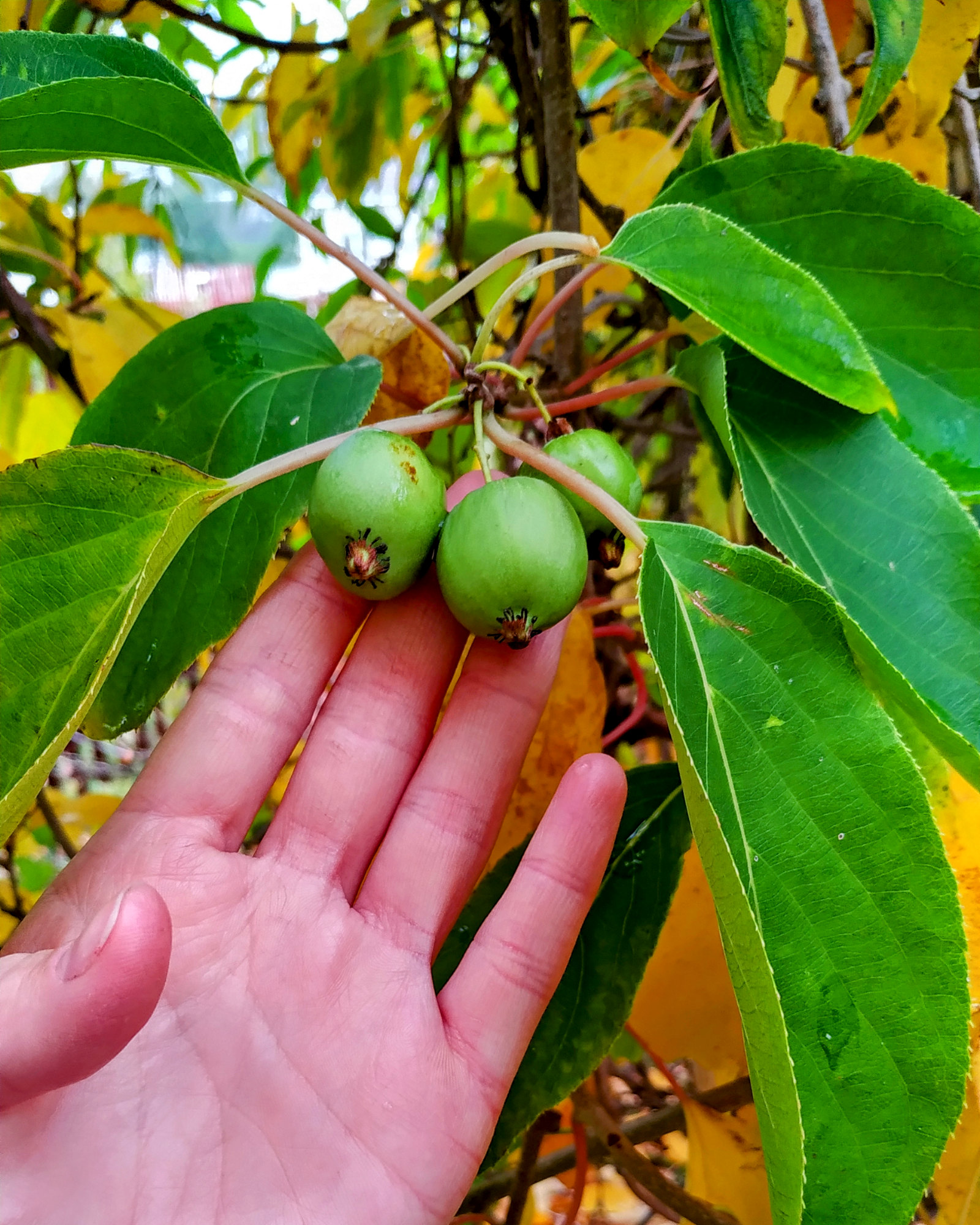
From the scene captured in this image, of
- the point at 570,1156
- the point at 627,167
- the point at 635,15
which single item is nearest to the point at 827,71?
the point at 635,15

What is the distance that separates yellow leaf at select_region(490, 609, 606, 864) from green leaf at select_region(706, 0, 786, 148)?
1.41ft

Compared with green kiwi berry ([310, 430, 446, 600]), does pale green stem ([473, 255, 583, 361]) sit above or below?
above

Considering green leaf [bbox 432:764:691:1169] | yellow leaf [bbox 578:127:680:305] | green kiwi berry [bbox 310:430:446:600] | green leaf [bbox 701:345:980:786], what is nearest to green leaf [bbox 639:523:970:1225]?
green leaf [bbox 701:345:980:786]

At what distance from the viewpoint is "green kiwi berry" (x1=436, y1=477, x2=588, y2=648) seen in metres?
0.52

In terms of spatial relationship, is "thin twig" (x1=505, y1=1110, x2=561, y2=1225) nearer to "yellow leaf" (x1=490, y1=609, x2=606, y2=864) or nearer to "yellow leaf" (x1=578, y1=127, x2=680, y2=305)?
"yellow leaf" (x1=490, y1=609, x2=606, y2=864)

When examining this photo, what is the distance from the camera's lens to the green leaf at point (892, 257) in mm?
545

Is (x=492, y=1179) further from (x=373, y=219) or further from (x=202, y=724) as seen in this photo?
(x=373, y=219)

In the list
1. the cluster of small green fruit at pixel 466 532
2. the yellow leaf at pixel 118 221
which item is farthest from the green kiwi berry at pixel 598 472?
the yellow leaf at pixel 118 221

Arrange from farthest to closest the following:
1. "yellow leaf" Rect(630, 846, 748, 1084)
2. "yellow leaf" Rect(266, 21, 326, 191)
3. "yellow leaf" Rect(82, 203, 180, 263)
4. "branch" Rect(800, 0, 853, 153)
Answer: "yellow leaf" Rect(82, 203, 180, 263) → "yellow leaf" Rect(266, 21, 326, 191) → "yellow leaf" Rect(630, 846, 748, 1084) → "branch" Rect(800, 0, 853, 153)

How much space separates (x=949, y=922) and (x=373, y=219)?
1061mm

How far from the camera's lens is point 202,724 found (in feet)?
2.32

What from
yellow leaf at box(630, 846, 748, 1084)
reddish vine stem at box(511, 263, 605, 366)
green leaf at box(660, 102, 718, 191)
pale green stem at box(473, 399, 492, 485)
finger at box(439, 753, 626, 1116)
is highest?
green leaf at box(660, 102, 718, 191)

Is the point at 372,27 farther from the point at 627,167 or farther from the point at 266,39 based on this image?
the point at 627,167

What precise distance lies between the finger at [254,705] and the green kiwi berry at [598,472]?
242mm
